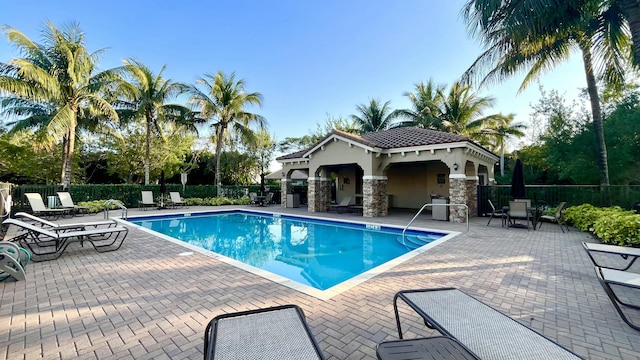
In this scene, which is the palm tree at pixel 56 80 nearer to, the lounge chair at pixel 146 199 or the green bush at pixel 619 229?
the lounge chair at pixel 146 199

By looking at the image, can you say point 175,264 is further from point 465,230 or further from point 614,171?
point 614,171

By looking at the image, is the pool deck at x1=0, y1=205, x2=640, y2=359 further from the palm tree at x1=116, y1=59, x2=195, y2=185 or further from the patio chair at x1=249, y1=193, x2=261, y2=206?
the palm tree at x1=116, y1=59, x2=195, y2=185

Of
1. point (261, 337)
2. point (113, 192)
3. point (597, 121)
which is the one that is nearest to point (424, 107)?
point (597, 121)

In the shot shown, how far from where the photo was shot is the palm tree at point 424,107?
2611 cm

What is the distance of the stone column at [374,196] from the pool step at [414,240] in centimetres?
398

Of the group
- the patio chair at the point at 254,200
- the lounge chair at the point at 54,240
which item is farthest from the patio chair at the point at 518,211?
the patio chair at the point at 254,200

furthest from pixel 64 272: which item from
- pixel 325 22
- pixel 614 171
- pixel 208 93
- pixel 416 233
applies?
pixel 614 171

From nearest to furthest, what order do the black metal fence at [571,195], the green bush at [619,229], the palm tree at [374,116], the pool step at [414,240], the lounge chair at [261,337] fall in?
the lounge chair at [261,337] → the green bush at [619,229] → the pool step at [414,240] → the black metal fence at [571,195] → the palm tree at [374,116]

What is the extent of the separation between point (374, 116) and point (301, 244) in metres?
22.7

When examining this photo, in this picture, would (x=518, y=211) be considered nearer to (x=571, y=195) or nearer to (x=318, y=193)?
(x=571, y=195)

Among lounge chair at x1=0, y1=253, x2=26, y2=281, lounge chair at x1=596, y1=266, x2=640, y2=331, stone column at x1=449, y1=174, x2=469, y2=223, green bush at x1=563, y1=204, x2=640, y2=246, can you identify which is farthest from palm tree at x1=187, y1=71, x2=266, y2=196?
lounge chair at x1=596, y1=266, x2=640, y2=331

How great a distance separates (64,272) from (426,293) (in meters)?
6.52

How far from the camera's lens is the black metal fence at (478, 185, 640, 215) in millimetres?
10922

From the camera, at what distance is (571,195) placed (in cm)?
1254
